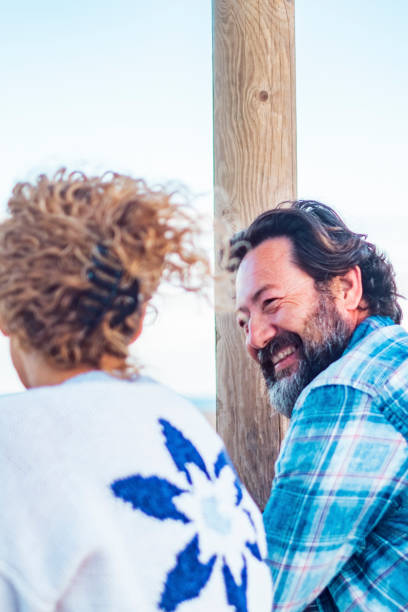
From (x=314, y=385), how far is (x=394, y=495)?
344 mm

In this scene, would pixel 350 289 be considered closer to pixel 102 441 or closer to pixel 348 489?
pixel 348 489

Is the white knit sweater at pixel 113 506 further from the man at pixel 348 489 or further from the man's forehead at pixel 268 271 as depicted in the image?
the man's forehead at pixel 268 271

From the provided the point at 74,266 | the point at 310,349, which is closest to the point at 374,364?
the point at 310,349

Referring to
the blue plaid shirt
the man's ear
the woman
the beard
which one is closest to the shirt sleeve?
the blue plaid shirt

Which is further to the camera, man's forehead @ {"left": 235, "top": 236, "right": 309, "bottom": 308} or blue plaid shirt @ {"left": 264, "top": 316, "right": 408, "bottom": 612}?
man's forehead @ {"left": 235, "top": 236, "right": 309, "bottom": 308}

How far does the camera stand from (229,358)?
2.64 metres

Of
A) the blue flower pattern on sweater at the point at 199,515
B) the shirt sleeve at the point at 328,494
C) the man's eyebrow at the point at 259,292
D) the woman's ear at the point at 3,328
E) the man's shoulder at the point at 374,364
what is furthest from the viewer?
the man's eyebrow at the point at 259,292

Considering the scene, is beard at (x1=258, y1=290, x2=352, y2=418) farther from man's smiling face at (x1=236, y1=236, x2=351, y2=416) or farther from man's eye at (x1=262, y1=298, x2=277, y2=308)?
man's eye at (x1=262, y1=298, x2=277, y2=308)

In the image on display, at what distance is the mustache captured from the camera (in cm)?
253

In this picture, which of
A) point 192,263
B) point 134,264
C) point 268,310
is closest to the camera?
point 134,264

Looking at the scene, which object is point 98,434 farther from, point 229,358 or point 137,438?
point 229,358

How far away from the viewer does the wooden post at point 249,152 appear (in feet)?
8.56

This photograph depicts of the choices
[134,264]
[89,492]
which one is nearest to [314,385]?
[134,264]

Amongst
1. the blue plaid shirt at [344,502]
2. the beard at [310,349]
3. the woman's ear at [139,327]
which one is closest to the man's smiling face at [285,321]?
the beard at [310,349]
